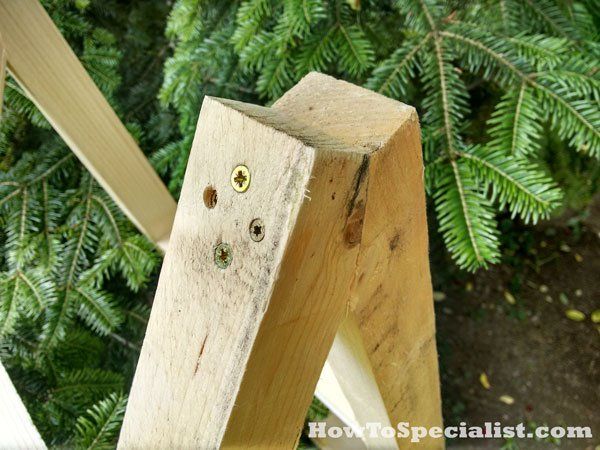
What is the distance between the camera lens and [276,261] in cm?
40

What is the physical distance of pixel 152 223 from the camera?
0.98 meters

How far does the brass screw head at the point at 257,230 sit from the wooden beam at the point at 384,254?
96 mm

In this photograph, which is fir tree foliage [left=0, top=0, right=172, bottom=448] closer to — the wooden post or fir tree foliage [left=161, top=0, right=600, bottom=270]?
fir tree foliage [left=161, top=0, right=600, bottom=270]

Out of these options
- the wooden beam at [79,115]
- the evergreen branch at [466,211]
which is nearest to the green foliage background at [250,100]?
the evergreen branch at [466,211]

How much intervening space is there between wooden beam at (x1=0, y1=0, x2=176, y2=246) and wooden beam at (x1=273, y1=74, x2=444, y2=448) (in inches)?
16.9

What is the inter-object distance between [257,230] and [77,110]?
21.5 inches

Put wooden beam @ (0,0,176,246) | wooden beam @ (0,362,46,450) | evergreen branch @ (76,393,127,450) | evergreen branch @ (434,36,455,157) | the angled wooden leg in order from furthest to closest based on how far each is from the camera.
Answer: evergreen branch @ (434,36,455,157) < evergreen branch @ (76,393,127,450) < wooden beam @ (0,0,176,246) < wooden beam @ (0,362,46,450) < the angled wooden leg

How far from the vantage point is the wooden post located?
1.33 ft

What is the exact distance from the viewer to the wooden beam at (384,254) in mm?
487

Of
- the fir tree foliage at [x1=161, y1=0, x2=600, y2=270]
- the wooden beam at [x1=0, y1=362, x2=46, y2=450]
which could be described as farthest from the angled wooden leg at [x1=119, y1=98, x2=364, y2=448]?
the fir tree foliage at [x1=161, y1=0, x2=600, y2=270]

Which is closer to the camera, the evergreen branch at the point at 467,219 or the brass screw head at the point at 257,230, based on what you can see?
the brass screw head at the point at 257,230

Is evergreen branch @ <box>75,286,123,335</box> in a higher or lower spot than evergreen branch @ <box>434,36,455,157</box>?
lower

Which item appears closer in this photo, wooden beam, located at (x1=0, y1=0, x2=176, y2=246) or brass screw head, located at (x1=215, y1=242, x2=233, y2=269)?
brass screw head, located at (x1=215, y1=242, x2=233, y2=269)

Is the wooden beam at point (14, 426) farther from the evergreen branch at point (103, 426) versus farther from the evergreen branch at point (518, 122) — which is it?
the evergreen branch at point (518, 122)
